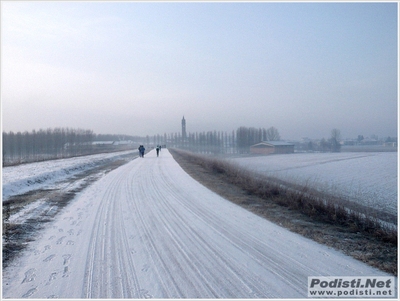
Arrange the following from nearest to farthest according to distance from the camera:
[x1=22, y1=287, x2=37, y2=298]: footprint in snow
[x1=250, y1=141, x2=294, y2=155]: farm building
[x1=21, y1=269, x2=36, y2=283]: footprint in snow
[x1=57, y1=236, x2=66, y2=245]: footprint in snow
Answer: [x1=22, y1=287, x2=37, y2=298]: footprint in snow < [x1=21, y1=269, x2=36, y2=283]: footprint in snow < [x1=57, y1=236, x2=66, y2=245]: footprint in snow < [x1=250, y1=141, x2=294, y2=155]: farm building

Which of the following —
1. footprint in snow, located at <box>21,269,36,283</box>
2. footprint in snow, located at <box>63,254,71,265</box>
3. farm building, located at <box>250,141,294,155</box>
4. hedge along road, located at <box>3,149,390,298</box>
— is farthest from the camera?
farm building, located at <box>250,141,294,155</box>

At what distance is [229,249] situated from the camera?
6.11 metres

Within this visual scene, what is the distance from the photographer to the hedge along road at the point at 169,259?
448 cm

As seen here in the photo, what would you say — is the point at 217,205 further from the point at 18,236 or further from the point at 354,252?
the point at 18,236

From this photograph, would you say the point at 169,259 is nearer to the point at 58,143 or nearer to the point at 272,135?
the point at 58,143

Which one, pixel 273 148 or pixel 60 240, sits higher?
pixel 60 240

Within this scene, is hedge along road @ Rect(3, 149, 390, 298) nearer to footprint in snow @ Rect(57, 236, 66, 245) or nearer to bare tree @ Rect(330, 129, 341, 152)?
footprint in snow @ Rect(57, 236, 66, 245)

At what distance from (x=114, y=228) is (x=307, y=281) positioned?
4.78 metres

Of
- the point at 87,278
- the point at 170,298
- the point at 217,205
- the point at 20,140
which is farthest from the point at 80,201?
the point at 20,140

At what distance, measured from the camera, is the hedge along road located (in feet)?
14.7

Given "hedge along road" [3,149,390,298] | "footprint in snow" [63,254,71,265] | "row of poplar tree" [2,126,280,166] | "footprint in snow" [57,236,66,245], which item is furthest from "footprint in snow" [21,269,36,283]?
"row of poplar tree" [2,126,280,166]

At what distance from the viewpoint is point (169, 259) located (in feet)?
18.3

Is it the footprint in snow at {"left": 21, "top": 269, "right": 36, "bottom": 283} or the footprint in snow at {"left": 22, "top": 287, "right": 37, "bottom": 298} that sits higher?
the footprint in snow at {"left": 21, "top": 269, "right": 36, "bottom": 283}

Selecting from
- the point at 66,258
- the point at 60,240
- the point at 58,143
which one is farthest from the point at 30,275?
the point at 58,143
